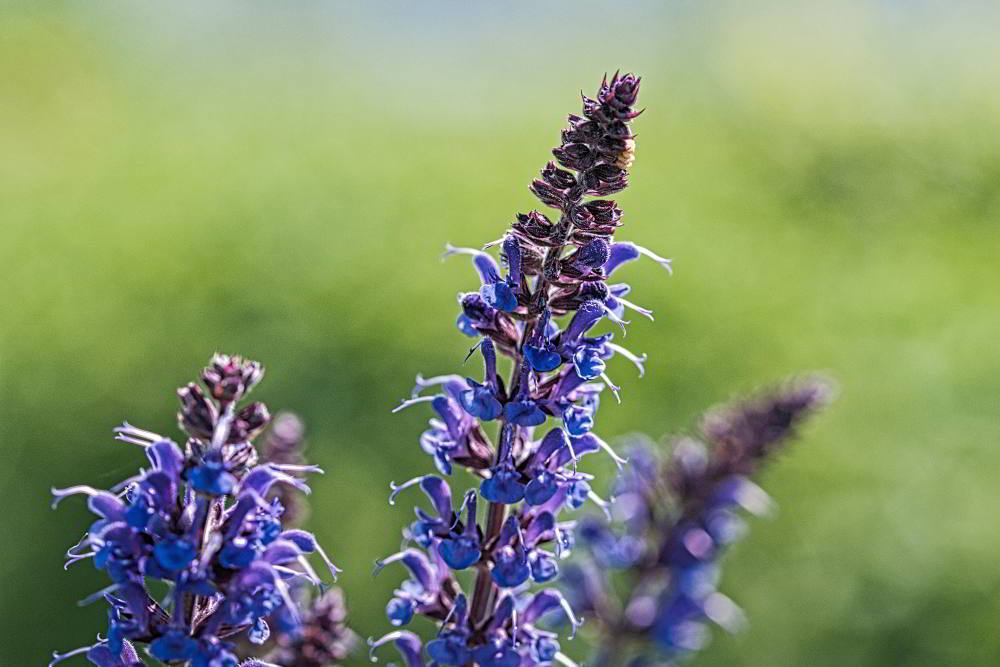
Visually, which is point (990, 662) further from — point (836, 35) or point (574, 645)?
point (836, 35)

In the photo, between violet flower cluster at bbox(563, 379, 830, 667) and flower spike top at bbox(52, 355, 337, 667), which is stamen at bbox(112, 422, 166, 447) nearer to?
flower spike top at bbox(52, 355, 337, 667)

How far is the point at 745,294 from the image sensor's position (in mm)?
6602

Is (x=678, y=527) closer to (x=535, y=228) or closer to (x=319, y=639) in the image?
(x=319, y=639)

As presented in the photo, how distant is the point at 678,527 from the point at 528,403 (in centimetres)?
122

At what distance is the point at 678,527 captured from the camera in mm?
2822

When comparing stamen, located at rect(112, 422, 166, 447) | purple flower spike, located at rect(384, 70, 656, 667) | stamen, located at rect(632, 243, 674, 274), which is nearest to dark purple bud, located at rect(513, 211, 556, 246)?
purple flower spike, located at rect(384, 70, 656, 667)

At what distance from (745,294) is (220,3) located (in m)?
8.34

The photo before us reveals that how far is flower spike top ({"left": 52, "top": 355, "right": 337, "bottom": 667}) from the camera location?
1439 mm

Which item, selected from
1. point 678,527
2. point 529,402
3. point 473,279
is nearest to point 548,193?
point 529,402

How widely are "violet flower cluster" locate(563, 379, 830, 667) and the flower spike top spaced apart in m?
1.31

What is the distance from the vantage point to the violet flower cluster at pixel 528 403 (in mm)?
1643

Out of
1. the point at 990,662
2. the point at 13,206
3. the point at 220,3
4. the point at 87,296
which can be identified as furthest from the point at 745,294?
the point at 220,3

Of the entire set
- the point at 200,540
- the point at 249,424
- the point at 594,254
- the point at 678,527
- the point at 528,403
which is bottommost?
the point at 200,540

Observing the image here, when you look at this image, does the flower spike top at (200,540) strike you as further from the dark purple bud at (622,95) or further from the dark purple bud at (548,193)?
the dark purple bud at (622,95)
